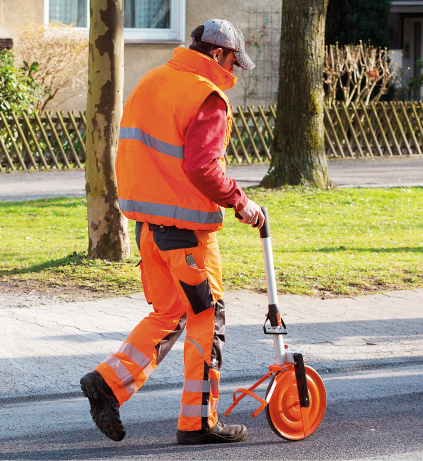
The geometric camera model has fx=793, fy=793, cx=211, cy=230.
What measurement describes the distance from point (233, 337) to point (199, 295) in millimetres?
2186

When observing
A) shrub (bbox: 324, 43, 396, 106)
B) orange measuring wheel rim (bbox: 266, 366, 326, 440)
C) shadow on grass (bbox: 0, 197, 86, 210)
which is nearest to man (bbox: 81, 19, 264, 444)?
orange measuring wheel rim (bbox: 266, 366, 326, 440)

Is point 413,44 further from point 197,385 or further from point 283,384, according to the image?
point 197,385

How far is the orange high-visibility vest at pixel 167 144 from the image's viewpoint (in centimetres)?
378

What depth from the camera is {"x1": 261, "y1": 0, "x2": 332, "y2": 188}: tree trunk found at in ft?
42.5

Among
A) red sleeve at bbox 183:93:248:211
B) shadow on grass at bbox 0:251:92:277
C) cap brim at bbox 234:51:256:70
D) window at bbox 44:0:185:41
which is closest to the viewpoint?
red sleeve at bbox 183:93:248:211

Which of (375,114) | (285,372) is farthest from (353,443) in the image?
(375,114)

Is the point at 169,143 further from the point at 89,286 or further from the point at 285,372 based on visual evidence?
the point at 89,286

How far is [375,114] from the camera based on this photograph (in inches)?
746

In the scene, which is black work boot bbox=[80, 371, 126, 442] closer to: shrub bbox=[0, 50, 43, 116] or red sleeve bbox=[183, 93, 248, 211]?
red sleeve bbox=[183, 93, 248, 211]

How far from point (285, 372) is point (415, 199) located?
30.7 feet

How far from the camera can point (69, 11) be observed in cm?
2066

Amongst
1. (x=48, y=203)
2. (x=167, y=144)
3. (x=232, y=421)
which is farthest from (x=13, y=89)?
(x=167, y=144)

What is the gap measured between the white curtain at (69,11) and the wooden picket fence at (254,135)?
3.98m

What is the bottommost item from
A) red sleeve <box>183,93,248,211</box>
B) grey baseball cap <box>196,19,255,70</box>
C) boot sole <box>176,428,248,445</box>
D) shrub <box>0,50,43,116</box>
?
boot sole <box>176,428,248,445</box>
